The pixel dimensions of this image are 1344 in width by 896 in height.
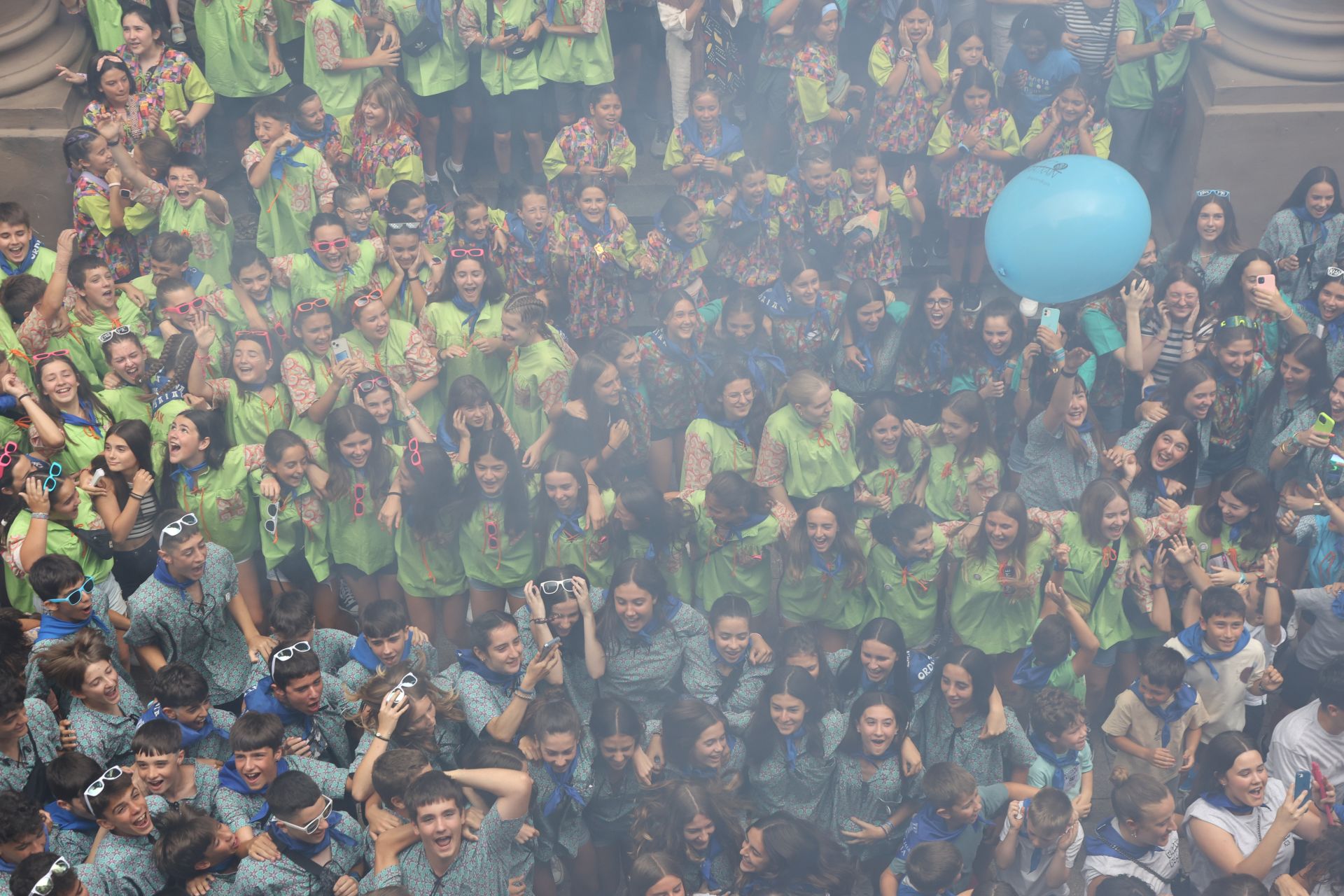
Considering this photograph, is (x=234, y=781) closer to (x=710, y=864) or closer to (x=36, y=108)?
(x=710, y=864)

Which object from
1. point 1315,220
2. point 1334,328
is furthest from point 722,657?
point 1315,220

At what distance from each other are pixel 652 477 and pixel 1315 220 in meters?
3.80

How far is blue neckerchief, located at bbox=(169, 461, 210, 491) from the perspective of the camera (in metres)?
6.41

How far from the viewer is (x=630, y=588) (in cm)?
582

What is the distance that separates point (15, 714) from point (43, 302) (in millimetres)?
2654

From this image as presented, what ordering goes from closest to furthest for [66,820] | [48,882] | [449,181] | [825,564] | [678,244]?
[48,882] → [66,820] → [825,564] → [678,244] → [449,181]

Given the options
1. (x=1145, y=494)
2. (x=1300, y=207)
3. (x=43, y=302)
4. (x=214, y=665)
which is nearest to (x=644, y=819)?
(x=214, y=665)

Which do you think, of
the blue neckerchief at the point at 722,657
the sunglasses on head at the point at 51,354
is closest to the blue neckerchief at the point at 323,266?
the sunglasses on head at the point at 51,354

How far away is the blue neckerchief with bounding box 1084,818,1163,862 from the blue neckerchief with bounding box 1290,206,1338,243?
3810 mm

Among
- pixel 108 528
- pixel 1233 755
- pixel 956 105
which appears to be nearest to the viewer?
pixel 1233 755

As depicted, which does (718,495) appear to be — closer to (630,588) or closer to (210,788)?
(630,588)

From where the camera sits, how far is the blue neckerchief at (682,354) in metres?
7.06

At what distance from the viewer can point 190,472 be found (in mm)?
6422

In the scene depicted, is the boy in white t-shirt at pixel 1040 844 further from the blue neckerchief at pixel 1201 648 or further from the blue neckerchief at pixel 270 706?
the blue neckerchief at pixel 270 706
